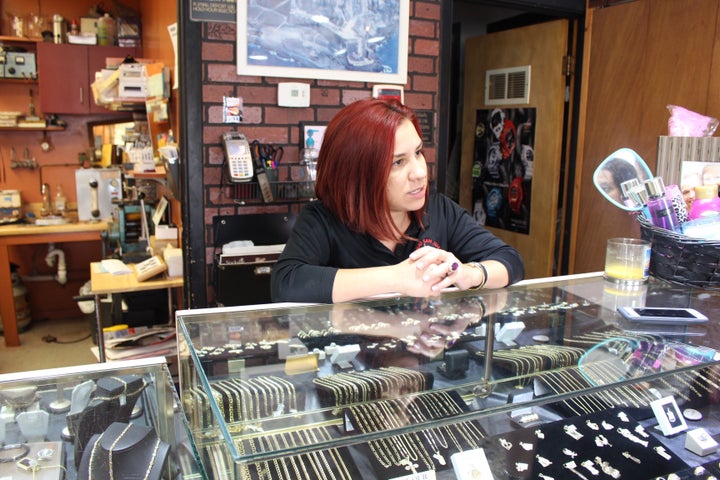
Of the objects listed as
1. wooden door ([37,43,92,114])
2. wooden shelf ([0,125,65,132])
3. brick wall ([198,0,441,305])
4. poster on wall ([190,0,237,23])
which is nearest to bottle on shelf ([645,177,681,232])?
brick wall ([198,0,441,305])

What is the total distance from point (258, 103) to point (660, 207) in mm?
1797

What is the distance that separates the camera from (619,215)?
133 inches

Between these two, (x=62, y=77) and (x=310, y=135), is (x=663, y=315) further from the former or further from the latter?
(x=62, y=77)

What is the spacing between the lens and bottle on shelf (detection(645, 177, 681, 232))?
1.47 metres

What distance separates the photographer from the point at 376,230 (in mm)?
1691

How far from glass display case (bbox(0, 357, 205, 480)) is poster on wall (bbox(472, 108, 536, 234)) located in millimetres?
3320

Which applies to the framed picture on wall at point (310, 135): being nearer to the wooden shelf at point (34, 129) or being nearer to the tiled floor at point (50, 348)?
the tiled floor at point (50, 348)

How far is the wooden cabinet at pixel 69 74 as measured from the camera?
16.5 ft

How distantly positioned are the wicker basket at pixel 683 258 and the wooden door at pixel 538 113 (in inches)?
91.0

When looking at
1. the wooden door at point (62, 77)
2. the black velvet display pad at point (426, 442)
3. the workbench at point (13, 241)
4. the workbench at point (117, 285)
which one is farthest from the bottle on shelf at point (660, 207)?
the wooden door at point (62, 77)

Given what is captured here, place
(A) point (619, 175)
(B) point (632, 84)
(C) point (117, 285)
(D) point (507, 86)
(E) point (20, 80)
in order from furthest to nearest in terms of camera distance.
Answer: (E) point (20, 80), (D) point (507, 86), (B) point (632, 84), (C) point (117, 285), (A) point (619, 175)

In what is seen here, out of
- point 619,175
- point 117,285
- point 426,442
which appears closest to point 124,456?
point 426,442

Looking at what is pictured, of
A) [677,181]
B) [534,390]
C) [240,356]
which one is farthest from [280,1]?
[534,390]

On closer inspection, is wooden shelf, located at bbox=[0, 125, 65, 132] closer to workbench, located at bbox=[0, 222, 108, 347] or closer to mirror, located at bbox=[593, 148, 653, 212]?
workbench, located at bbox=[0, 222, 108, 347]
